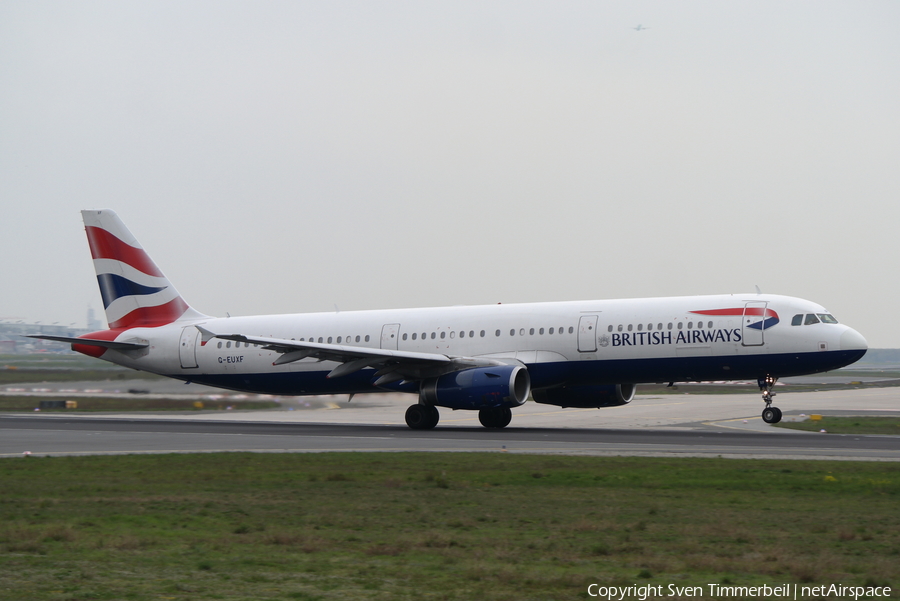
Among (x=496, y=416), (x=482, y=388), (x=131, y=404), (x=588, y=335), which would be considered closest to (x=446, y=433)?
(x=482, y=388)

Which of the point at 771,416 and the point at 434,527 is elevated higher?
the point at 771,416

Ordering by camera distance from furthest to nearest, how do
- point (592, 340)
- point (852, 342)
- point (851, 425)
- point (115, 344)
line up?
point (115, 344) → point (851, 425) → point (592, 340) → point (852, 342)

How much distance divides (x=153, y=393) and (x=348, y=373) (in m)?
11.9

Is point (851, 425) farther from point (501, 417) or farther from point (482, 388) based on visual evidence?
point (482, 388)

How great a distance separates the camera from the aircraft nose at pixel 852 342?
96.4 ft

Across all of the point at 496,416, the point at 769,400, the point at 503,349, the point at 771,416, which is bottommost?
the point at 496,416

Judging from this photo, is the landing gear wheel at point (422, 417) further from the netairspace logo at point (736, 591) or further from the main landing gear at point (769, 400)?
the netairspace logo at point (736, 591)

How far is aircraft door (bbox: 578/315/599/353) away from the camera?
102ft

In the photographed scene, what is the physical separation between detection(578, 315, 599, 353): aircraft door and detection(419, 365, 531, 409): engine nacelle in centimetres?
195

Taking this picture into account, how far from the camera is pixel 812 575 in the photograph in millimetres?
9320

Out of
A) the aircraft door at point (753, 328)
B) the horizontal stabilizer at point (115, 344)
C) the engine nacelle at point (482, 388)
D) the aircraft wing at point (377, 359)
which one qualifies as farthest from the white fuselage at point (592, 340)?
the horizontal stabilizer at point (115, 344)

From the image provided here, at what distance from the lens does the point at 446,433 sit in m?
30.6

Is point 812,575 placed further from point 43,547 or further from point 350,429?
point 350,429

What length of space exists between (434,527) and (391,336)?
22.9 metres
